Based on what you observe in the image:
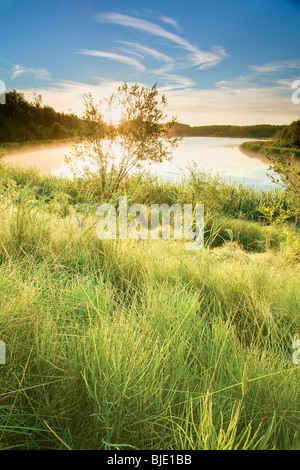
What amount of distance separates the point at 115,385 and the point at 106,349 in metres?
0.15

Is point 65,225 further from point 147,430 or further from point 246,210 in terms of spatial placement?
point 246,210

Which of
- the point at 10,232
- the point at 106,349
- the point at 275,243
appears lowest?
the point at 275,243

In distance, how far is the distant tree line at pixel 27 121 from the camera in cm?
1728

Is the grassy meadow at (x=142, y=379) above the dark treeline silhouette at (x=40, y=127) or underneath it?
underneath

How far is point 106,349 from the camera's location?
53.5 inches

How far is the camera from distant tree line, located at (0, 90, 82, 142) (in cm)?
1728

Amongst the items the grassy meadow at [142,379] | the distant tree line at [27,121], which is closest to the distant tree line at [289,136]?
the distant tree line at [27,121]

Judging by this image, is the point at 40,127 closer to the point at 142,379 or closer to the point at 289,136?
the point at 289,136

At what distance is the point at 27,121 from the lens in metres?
18.6

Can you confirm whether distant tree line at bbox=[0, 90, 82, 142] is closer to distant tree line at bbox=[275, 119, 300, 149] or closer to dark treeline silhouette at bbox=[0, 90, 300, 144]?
dark treeline silhouette at bbox=[0, 90, 300, 144]

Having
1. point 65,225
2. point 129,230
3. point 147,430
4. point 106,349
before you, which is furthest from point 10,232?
point 147,430

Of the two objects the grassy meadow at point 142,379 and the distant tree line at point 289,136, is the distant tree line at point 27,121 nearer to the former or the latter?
the distant tree line at point 289,136

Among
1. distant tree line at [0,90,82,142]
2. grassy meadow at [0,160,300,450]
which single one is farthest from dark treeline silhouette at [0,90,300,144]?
grassy meadow at [0,160,300,450]

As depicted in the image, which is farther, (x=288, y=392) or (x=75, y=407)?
(x=288, y=392)
